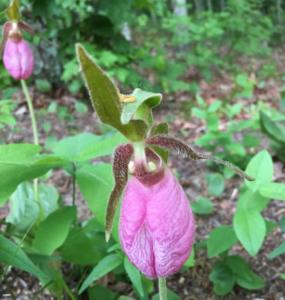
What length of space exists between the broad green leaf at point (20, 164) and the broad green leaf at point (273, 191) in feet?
1.63

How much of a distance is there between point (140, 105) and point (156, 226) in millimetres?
194

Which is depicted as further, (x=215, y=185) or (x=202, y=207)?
(x=215, y=185)

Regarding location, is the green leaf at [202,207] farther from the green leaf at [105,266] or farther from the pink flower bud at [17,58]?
the pink flower bud at [17,58]

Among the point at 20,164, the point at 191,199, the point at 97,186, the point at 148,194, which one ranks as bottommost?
the point at 191,199

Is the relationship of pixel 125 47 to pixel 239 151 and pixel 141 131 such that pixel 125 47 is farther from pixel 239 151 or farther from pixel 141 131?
pixel 141 131

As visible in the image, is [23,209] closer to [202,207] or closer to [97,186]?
Answer: [97,186]

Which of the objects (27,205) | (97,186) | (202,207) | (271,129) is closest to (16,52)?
(27,205)

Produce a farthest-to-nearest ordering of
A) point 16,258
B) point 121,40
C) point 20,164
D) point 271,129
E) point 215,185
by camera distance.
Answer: point 121,40
point 271,129
point 215,185
point 20,164
point 16,258

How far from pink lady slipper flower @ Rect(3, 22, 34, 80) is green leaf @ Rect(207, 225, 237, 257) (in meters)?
0.86

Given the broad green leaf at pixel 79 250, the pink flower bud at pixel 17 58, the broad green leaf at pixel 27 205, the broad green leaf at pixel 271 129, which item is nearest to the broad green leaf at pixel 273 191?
the broad green leaf at pixel 79 250

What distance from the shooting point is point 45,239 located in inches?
45.8

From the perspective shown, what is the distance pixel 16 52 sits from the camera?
1.61 metres

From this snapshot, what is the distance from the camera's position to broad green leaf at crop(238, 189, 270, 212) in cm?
122

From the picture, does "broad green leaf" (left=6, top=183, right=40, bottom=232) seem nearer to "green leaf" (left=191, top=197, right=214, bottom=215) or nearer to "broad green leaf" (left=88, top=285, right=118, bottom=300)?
"broad green leaf" (left=88, top=285, right=118, bottom=300)
